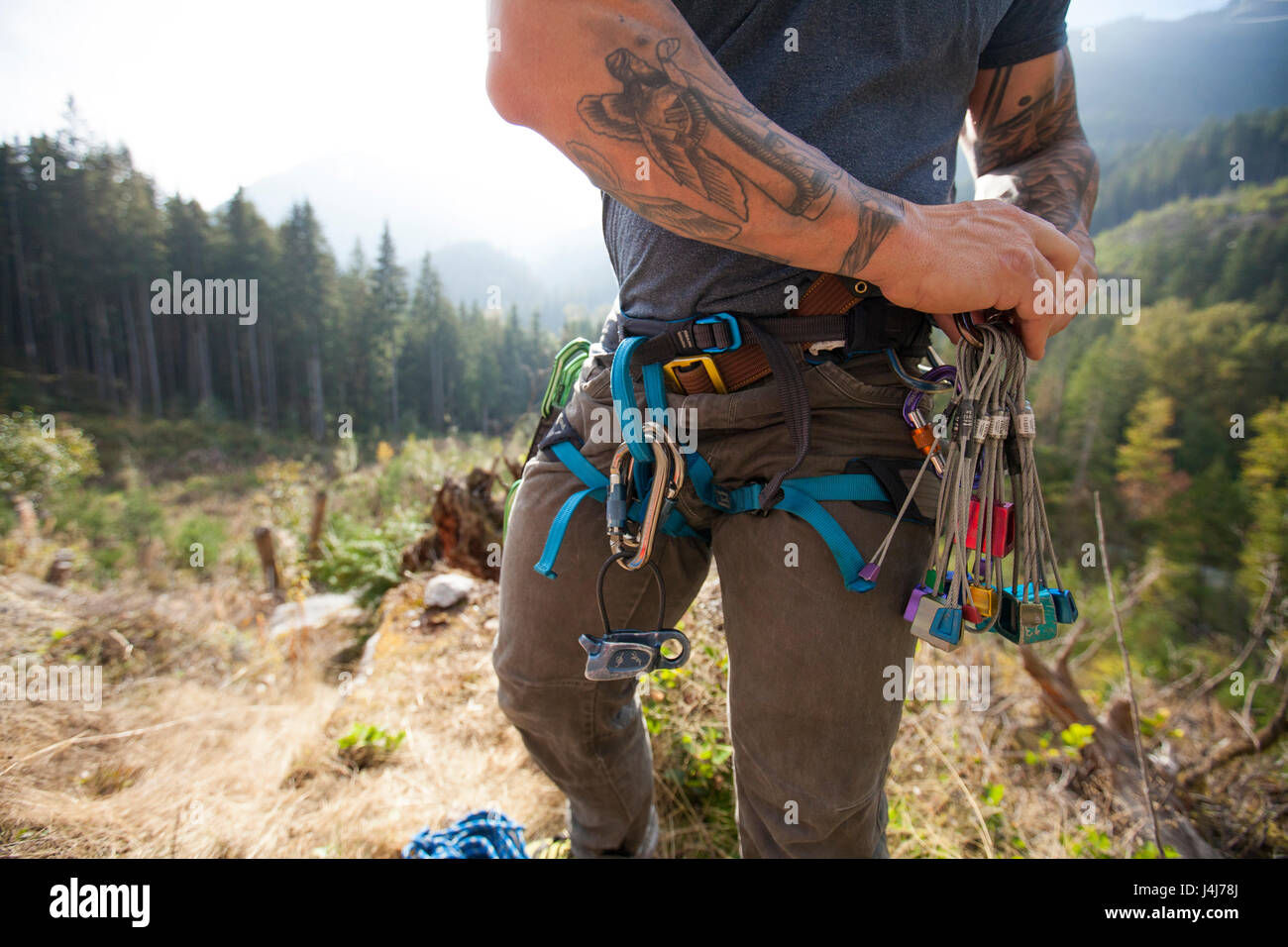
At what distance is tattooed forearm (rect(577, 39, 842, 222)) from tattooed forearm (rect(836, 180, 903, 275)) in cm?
7

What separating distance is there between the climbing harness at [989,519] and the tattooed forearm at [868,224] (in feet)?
1.12

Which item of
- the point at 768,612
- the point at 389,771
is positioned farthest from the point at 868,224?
the point at 389,771

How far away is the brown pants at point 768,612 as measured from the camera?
4.20 feet

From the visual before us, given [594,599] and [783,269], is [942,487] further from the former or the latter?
[594,599]

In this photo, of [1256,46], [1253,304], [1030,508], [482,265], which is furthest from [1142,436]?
[482,265]

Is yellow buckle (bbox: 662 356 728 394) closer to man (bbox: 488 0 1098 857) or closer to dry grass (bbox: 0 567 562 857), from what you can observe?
man (bbox: 488 0 1098 857)

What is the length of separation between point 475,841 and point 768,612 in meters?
1.71

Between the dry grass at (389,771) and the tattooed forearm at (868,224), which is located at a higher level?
the tattooed forearm at (868,224)

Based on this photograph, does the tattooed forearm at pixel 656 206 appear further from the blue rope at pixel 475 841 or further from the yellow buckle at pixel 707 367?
the blue rope at pixel 475 841

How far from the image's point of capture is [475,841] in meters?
2.22

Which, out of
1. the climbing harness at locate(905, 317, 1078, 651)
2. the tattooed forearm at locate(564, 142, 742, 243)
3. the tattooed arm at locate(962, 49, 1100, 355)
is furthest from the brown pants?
the tattooed arm at locate(962, 49, 1100, 355)

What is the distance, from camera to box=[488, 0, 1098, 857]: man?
1030mm

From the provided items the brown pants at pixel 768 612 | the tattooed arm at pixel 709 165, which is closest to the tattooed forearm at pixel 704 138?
the tattooed arm at pixel 709 165

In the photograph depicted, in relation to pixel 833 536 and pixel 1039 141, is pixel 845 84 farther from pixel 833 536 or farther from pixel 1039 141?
pixel 833 536
